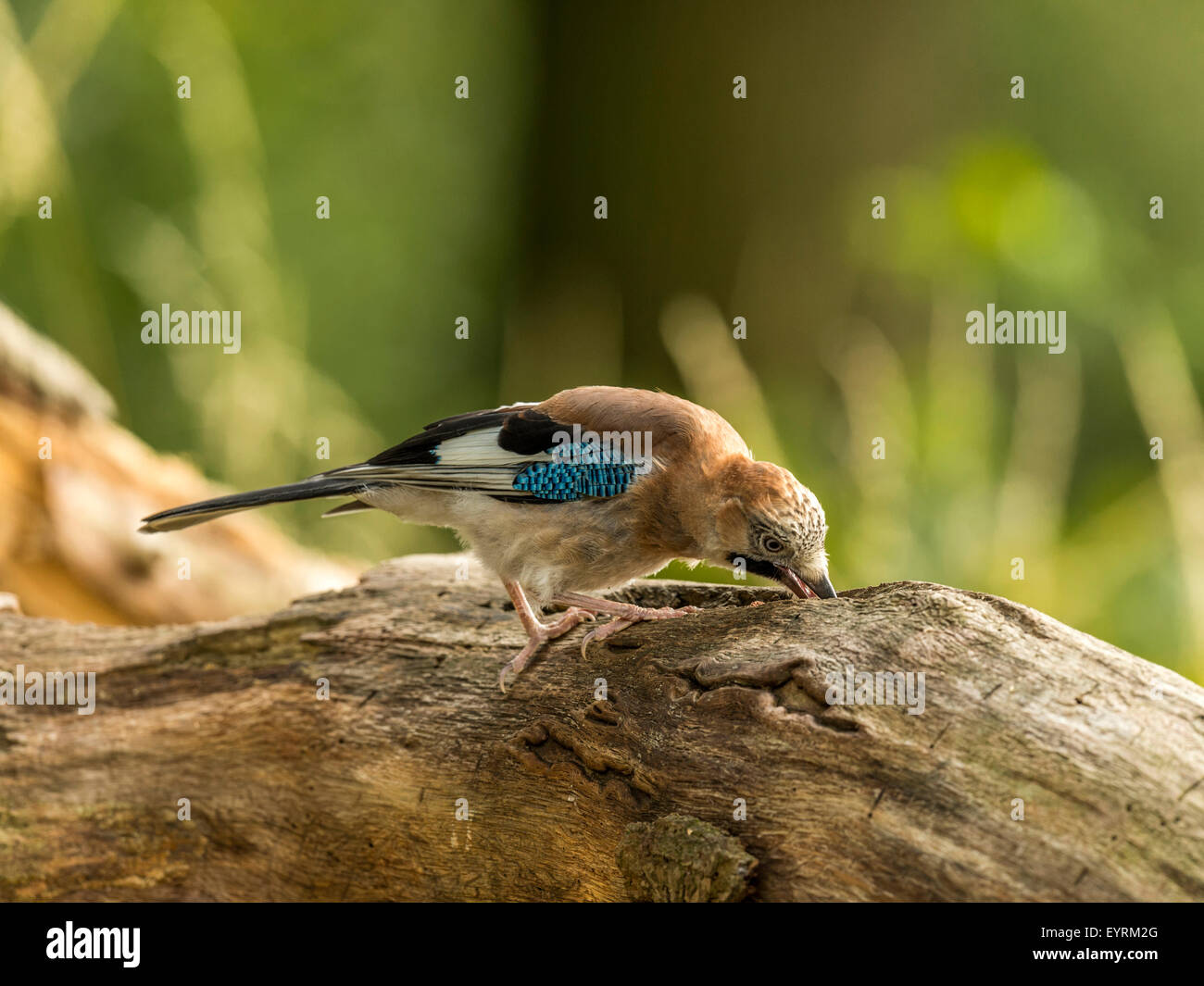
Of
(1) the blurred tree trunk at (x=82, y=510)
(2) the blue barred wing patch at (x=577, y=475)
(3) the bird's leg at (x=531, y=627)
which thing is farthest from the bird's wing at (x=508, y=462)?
(1) the blurred tree trunk at (x=82, y=510)

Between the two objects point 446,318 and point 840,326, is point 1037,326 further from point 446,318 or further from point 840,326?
point 446,318

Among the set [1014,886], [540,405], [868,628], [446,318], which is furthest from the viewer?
[446,318]

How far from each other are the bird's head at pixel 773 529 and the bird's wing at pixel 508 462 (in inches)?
11.0

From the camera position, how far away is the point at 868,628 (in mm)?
2154

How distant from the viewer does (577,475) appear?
2730 mm

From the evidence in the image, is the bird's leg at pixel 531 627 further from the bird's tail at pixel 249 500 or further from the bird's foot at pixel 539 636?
the bird's tail at pixel 249 500

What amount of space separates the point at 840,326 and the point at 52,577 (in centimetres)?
436

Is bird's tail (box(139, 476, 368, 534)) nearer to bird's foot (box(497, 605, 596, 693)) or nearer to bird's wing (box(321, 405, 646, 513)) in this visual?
bird's wing (box(321, 405, 646, 513))

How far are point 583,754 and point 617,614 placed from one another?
425 millimetres

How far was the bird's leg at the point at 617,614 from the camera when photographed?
2547mm

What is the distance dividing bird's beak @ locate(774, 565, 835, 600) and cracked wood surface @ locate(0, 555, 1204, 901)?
176mm

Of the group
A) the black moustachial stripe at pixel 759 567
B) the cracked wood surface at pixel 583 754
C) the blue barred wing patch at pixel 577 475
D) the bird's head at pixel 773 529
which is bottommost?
the cracked wood surface at pixel 583 754

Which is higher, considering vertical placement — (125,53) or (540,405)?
(125,53)

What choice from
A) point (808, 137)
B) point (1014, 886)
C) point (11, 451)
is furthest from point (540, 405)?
point (808, 137)
